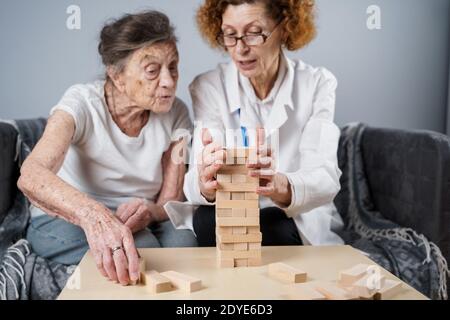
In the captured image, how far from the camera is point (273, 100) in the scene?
1585 mm

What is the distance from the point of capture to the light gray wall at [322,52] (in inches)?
59.6

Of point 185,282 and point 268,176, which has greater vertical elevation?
point 268,176

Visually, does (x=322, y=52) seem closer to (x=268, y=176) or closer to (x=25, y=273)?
(x=268, y=176)

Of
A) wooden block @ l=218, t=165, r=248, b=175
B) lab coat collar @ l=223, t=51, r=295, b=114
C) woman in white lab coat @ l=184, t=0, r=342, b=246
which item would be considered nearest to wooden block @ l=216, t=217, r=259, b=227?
wooden block @ l=218, t=165, r=248, b=175

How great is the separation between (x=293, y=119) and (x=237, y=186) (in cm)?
54

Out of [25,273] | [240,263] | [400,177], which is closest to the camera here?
[240,263]

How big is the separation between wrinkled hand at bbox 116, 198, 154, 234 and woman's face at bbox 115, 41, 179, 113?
0.29m

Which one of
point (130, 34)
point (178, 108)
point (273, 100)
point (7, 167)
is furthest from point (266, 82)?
point (7, 167)

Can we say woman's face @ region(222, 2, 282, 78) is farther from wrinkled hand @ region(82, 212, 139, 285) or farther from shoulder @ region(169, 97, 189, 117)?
wrinkled hand @ region(82, 212, 139, 285)

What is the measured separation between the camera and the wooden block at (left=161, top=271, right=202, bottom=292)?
96 centimetres

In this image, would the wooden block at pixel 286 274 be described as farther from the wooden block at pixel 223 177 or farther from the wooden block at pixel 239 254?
the wooden block at pixel 223 177

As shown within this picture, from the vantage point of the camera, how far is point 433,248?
60.6 inches
